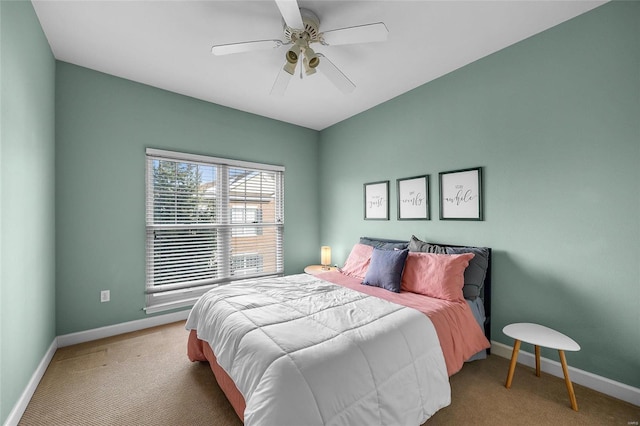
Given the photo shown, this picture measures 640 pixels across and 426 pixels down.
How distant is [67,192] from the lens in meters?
2.69

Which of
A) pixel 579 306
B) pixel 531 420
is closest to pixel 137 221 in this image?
pixel 531 420

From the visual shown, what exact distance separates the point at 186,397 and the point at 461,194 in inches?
118

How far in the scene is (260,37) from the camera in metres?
2.29

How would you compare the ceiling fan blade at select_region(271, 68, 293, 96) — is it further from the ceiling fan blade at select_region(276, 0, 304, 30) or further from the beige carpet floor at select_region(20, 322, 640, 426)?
the beige carpet floor at select_region(20, 322, 640, 426)

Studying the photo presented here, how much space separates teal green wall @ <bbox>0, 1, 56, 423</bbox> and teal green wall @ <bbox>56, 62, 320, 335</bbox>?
0.22m

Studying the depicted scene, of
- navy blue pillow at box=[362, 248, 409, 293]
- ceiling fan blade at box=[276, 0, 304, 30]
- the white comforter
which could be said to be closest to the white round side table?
the white comforter

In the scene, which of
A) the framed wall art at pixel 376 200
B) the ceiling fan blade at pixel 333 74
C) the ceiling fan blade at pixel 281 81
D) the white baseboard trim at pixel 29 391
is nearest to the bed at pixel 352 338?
the framed wall art at pixel 376 200

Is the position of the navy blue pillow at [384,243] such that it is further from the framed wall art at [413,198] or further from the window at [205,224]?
the window at [205,224]

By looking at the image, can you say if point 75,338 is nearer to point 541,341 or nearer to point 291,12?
point 291,12

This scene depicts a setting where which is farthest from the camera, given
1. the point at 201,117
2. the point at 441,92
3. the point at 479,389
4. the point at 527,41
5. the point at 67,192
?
the point at 201,117

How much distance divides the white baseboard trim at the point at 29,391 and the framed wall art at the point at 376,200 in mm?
3510

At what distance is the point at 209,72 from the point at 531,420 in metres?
3.91

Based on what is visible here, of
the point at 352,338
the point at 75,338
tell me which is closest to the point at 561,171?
the point at 352,338

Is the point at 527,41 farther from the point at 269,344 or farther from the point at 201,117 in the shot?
the point at 201,117
